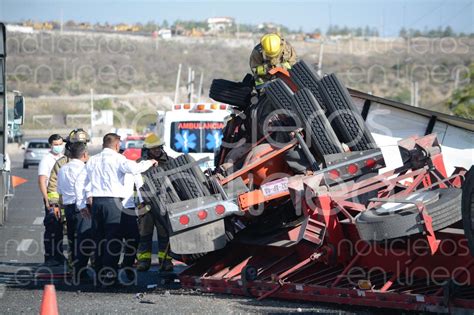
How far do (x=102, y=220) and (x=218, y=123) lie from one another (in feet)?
28.4

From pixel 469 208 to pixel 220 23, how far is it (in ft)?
504

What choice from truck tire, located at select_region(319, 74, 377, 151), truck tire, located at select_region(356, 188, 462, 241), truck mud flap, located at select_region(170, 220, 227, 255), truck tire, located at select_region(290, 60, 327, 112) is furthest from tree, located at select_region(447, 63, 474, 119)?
truck tire, located at select_region(356, 188, 462, 241)

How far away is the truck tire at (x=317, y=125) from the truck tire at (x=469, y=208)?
2376 mm

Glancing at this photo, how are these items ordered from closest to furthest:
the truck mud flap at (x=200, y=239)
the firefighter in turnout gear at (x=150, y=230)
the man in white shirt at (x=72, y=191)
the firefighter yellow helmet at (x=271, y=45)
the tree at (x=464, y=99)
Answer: the truck mud flap at (x=200, y=239) < the firefighter yellow helmet at (x=271, y=45) < the firefighter in turnout gear at (x=150, y=230) < the man in white shirt at (x=72, y=191) < the tree at (x=464, y=99)

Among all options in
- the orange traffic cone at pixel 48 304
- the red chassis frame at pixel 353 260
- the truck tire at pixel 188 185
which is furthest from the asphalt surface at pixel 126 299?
the orange traffic cone at pixel 48 304

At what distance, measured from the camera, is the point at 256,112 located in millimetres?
11086

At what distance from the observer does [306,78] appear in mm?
10461

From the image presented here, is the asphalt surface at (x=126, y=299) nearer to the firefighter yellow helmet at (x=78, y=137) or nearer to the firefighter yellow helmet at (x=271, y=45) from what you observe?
the firefighter yellow helmet at (x=78, y=137)

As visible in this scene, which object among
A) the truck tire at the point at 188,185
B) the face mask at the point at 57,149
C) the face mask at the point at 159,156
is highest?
the face mask at the point at 159,156

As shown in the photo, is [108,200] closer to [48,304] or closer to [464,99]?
[48,304]

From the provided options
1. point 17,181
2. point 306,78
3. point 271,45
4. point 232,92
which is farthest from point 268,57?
point 17,181

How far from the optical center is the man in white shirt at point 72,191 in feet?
39.1

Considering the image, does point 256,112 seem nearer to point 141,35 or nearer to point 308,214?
point 308,214

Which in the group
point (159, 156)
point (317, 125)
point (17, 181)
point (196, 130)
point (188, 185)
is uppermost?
point (317, 125)
